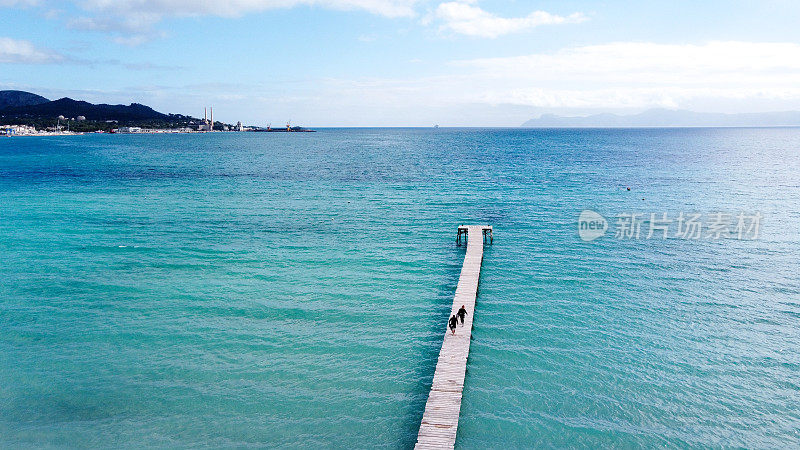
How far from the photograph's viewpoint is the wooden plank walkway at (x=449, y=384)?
18.7 m

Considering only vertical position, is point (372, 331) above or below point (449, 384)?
above

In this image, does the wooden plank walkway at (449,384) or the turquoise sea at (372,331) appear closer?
the wooden plank walkway at (449,384)

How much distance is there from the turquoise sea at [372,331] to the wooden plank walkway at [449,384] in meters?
0.93

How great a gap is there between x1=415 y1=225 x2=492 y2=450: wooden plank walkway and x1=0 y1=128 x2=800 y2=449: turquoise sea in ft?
3.04

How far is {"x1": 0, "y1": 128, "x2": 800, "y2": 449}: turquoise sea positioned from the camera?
66.8 feet

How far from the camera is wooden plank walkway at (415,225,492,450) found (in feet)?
61.5

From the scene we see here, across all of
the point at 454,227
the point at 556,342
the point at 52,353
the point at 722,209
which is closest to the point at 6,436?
the point at 52,353

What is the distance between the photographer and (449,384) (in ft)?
71.9

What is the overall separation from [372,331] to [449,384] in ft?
23.5

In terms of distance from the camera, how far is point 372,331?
27844 mm

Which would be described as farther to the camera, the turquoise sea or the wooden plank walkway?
the turquoise sea

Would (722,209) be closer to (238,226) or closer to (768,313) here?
(768,313)

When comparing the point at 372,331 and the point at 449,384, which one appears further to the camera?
the point at 372,331

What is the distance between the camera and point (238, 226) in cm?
5075
